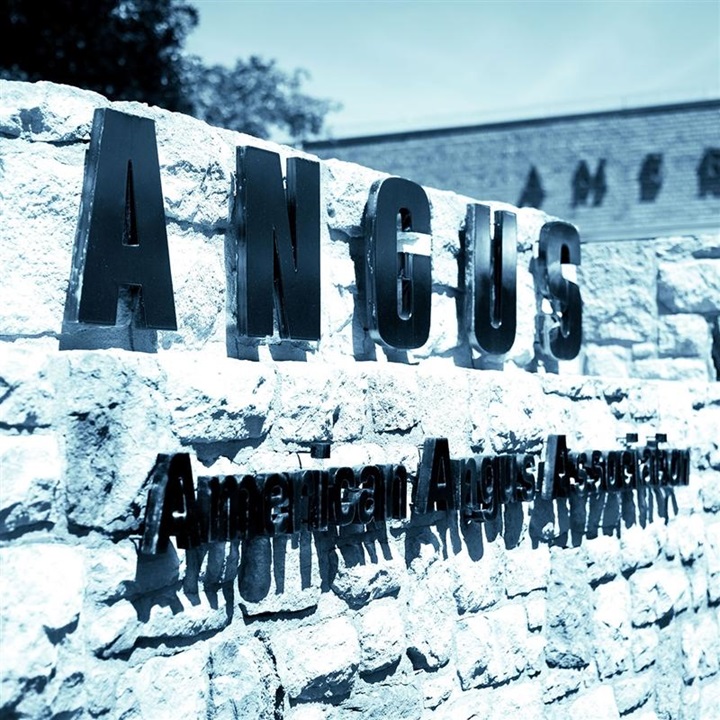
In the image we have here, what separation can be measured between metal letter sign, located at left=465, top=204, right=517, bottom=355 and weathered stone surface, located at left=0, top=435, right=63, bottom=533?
1.90 m

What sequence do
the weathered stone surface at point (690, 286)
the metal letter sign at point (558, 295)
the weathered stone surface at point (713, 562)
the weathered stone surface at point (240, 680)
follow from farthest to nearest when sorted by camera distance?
the weathered stone surface at point (690, 286), the weathered stone surface at point (713, 562), the metal letter sign at point (558, 295), the weathered stone surface at point (240, 680)

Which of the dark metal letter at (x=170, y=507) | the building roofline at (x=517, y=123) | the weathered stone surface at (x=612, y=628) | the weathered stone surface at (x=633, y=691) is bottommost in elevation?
the weathered stone surface at (x=633, y=691)

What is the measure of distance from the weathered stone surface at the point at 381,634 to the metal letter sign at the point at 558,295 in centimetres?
150

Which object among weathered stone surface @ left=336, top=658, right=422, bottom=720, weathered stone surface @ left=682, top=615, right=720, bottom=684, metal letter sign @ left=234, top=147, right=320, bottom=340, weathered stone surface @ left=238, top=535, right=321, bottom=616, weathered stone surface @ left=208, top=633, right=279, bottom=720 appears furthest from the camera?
weathered stone surface @ left=682, top=615, right=720, bottom=684

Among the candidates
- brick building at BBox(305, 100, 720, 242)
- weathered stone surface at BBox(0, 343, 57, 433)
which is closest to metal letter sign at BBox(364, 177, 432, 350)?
weathered stone surface at BBox(0, 343, 57, 433)

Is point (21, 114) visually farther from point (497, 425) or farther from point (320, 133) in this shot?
point (320, 133)

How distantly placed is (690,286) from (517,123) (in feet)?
49.8

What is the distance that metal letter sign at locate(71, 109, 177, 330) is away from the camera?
2.71 meters

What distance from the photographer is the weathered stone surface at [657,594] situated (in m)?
4.68

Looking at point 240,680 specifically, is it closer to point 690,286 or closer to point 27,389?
point 27,389

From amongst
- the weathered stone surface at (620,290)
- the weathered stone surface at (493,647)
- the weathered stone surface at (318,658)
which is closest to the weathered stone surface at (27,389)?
the weathered stone surface at (318,658)

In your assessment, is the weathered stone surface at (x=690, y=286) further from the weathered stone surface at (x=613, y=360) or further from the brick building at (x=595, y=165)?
the brick building at (x=595, y=165)

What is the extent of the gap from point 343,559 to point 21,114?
1.51 metres

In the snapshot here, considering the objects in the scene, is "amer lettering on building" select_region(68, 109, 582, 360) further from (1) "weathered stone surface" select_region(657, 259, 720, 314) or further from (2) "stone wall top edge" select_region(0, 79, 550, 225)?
(1) "weathered stone surface" select_region(657, 259, 720, 314)
